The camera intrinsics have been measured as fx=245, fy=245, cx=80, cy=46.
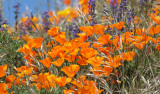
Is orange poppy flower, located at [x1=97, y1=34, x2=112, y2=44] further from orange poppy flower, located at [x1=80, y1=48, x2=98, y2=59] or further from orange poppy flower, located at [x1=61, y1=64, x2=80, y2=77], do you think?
orange poppy flower, located at [x1=61, y1=64, x2=80, y2=77]

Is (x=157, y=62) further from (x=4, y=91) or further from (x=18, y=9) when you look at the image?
(x=18, y=9)

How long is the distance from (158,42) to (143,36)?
Answer: 0.52 ft

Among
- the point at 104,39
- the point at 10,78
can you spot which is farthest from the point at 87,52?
the point at 10,78

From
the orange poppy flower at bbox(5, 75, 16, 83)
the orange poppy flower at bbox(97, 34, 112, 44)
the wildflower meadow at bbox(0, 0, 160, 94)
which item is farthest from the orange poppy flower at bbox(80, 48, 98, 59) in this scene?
the orange poppy flower at bbox(5, 75, 16, 83)

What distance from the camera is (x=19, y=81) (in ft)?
6.54

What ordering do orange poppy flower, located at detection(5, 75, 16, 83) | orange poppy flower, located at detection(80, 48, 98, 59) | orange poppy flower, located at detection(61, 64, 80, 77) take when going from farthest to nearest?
orange poppy flower, located at detection(5, 75, 16, 83) → orange poppy flower, located at detection(80, 48, 98, 59) → orange poppy flower, located at detection(61, 64, 80, 77)

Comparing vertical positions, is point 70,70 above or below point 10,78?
above

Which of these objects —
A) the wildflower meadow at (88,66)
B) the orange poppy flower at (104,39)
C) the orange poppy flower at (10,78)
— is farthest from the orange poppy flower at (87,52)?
the orange poppy flower at (10,78)

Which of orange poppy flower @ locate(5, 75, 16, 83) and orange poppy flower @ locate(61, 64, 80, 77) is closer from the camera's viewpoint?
orange poppy flower @ locate(61, 64, 80, 77)

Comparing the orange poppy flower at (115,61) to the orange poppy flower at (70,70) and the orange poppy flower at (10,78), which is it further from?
the orange poppy flower at (10,78)

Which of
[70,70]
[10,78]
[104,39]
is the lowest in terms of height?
[10,78]

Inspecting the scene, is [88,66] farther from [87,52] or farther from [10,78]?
[10,78]

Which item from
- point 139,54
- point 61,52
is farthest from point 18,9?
point 139,54

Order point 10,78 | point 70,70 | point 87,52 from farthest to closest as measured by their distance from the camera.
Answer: point 10,78 < point 87,52 < point 70,70
